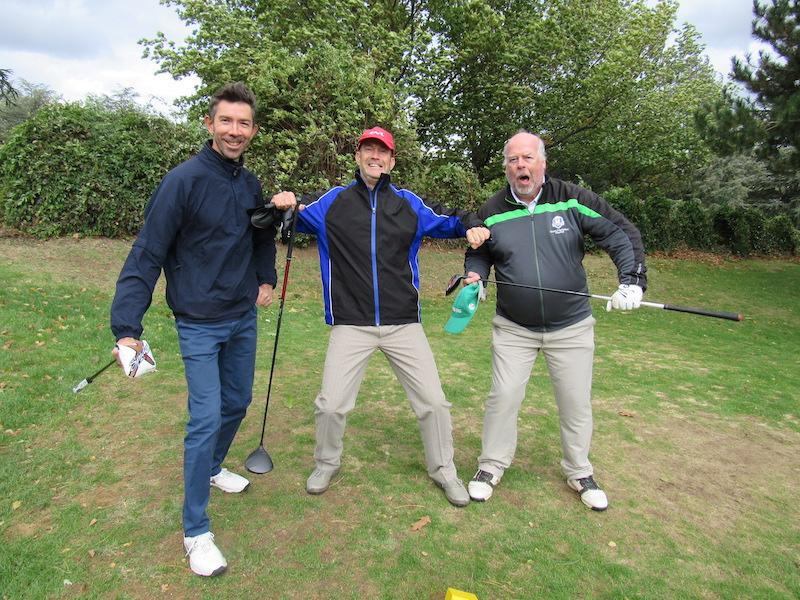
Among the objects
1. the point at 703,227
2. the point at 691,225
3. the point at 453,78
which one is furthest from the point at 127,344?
the point at 703,227

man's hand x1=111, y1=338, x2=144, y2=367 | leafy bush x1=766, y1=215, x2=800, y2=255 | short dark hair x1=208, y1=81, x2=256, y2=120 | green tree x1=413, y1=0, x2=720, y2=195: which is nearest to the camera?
man's hand x1=111, y1=338, x2=144, y2=367

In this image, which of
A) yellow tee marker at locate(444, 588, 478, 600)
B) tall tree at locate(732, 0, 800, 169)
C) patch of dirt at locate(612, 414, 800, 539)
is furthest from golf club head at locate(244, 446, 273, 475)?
tall tree at locate(732, 0, 800, 169)

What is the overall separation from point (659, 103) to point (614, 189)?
4923 mm

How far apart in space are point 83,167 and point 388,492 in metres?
10.2

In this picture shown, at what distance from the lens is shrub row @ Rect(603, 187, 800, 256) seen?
1839cm

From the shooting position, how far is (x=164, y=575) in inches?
110

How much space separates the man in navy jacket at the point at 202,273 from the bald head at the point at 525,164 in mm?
1418

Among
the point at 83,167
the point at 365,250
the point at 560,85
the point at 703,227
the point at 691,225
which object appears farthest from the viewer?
the point at 703,227

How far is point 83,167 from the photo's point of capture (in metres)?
11.0

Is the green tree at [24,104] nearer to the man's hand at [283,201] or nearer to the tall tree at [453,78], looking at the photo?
the tall tree at [453,78]

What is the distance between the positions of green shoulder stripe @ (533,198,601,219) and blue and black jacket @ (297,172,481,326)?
76 centimetres

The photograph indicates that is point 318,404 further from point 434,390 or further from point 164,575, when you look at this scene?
point 164,575

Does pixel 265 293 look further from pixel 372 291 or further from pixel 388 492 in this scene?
pixel 388 492

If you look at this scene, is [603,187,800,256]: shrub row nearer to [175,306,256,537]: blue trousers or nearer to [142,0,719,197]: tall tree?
[142,0,719,197]: tall tree
